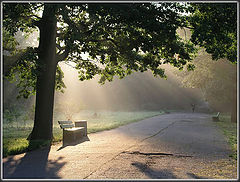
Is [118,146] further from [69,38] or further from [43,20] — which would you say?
[43,20]

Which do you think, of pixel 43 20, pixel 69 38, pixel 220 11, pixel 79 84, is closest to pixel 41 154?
pixel 69 38

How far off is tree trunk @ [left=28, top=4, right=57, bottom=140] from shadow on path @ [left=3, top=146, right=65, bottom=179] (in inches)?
107

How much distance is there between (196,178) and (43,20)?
8180mm

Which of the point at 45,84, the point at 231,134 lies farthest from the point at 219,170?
Answer: the point at 231,134

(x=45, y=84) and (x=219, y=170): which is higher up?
(x=45, y=84)

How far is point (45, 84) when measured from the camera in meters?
10.4

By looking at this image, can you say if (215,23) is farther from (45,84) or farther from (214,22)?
(45,84)

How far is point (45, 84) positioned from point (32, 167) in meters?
4.67

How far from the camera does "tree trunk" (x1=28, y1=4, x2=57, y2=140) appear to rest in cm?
1038

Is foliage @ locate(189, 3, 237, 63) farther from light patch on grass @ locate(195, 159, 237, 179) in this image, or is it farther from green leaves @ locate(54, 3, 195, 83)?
light patch on grass @ locate(195, 159, 237, 179)

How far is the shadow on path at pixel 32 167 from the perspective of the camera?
5.62m

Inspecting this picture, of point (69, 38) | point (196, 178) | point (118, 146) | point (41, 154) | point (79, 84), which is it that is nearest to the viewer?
point (196, 178)

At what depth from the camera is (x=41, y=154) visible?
805 centimetres

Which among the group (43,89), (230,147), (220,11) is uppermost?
(220,11)
